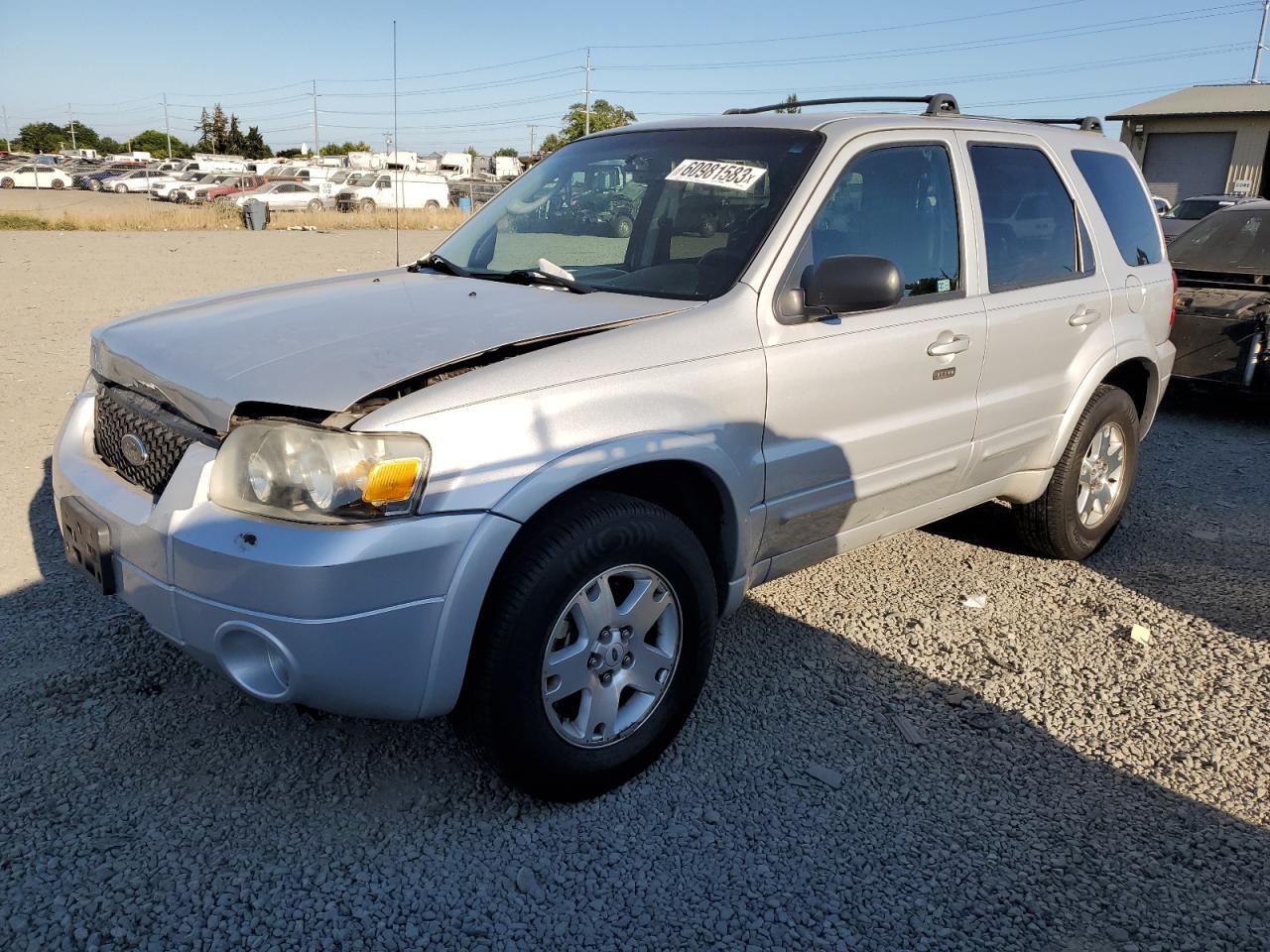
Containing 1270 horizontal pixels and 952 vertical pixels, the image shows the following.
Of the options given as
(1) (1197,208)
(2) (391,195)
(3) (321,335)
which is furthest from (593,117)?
(3) (321,335)

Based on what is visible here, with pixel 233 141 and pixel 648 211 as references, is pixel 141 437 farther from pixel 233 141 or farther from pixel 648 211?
pixel 233 141

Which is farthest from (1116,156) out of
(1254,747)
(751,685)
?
(751,685)

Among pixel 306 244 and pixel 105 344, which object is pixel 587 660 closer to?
pixel 105 344

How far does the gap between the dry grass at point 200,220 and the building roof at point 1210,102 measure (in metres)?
23.7

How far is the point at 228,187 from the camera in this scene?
143ft

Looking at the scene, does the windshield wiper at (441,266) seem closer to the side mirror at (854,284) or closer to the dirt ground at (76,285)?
the side mirror at (854,284)

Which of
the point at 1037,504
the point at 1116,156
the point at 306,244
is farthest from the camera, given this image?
the point at 306,244

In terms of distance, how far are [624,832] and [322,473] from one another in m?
1.28

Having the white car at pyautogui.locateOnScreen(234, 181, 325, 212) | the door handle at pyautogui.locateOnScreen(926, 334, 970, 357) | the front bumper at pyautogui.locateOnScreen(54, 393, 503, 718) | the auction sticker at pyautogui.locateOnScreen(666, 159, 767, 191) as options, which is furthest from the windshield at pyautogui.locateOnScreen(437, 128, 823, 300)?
the white car at pyautogui.locateOnScreen(234, 181, 325, 212)

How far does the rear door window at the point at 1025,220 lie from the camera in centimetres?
398

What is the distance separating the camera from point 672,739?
315 centimetres

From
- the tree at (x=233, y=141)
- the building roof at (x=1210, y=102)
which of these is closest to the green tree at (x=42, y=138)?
the tree at (x=233, y=141)

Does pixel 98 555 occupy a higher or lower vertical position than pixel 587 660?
higher

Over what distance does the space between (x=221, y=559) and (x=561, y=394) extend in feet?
2.99
